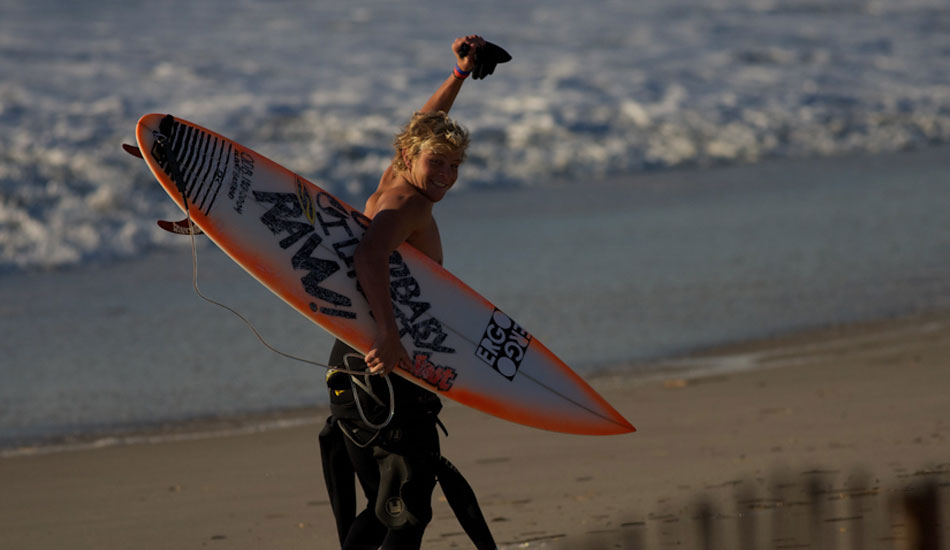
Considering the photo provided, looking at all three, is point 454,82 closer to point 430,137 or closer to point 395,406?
point 430,137

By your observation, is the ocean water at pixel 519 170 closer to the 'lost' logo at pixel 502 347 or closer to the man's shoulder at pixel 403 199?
the 'lost' logo at pixel 502 347

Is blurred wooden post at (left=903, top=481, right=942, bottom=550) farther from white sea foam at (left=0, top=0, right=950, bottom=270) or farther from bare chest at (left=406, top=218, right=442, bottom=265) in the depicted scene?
white sea foam at (left=0, top=0, right=950, bottom=270)

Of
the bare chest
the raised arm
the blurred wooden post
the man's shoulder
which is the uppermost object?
the raised arm

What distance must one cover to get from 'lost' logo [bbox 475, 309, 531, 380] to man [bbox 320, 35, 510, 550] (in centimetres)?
42

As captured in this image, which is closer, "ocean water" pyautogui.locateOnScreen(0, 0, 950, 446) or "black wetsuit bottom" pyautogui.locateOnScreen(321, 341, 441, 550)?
"black wetsuit bottom" pyautogui.locateOnScreen(321, 341, 441, 550)

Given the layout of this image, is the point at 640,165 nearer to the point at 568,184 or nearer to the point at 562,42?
the point at 568,184

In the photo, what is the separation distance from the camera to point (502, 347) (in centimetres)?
427

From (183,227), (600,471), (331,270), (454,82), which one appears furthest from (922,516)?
(600,471)

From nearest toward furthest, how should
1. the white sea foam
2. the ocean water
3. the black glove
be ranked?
the black glove
the ocean water
the white sea foam

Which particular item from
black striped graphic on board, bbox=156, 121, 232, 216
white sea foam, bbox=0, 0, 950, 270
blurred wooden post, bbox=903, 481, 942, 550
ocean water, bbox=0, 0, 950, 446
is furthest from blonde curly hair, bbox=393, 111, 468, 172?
white sea foam, bbox=0, 0, 950, 270

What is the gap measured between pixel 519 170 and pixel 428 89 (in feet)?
14.0

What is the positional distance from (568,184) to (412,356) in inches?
417

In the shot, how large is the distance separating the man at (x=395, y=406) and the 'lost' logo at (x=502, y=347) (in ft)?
1.38

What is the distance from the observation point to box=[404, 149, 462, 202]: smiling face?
358cm
